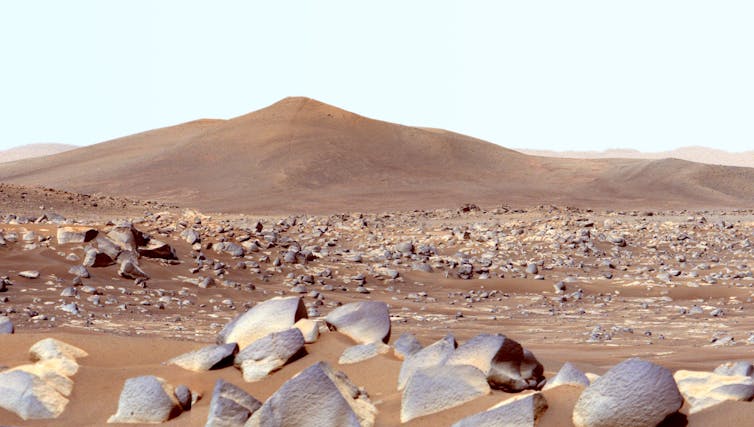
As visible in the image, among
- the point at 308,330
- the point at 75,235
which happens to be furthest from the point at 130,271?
the point at 308,330

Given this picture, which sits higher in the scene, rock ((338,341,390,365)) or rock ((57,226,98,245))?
rock ((57,226,98,245))

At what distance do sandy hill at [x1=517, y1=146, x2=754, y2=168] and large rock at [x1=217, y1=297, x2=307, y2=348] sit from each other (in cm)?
14640

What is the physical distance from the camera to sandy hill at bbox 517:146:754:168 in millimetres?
152000

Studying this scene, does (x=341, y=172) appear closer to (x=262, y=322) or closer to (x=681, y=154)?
(x=262, y=322)

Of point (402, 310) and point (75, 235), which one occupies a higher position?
point (75, 235)

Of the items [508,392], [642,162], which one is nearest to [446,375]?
[508,392]

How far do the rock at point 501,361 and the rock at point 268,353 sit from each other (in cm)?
99

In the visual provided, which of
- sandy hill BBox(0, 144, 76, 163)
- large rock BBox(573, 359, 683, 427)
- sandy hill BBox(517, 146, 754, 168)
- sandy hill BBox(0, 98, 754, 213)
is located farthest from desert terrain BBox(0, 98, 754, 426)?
sandy hill BBox(0, 144, 76, 163)

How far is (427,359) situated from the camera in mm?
4773

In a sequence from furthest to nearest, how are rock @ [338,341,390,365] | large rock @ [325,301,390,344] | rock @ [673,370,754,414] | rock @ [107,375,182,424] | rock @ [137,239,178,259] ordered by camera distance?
rock @ [137,239,178,259], large rock @ [325,301,390,344], rock @ [338,341,390,365], rock @ [107,375,182,424], rock @ [673,370,754,414]

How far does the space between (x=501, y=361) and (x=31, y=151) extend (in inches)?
6797

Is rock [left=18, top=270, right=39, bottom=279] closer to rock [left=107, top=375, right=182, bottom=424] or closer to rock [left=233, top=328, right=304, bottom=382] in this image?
rock [left=233, top=328, right=304, bottom=382]

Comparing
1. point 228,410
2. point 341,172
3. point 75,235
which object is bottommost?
point 228,410

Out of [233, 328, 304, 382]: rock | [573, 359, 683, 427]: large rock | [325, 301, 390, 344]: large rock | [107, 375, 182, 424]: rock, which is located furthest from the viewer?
[325, 301, 390, 344]: large rock
